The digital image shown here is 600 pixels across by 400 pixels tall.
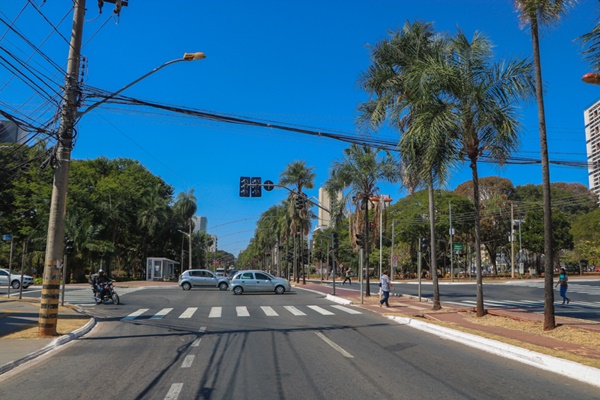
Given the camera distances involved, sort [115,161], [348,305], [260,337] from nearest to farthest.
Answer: [260,337]
[348,305]
[115,161]

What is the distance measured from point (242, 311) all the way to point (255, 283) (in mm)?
10818

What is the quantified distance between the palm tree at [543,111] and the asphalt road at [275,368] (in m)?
3.14

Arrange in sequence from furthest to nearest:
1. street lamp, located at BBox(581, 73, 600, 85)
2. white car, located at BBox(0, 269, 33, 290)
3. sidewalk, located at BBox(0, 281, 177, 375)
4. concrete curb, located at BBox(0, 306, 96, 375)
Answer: white car, located at BBox(0, 269, 33, 290), sidewalk, located at BBox(0, 281, 177, 375), street lamp, located at BBox(581, 73, 600, 85), concrete curb, located at BBox(0, 306, 96, 375)

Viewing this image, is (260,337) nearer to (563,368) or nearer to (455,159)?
(563,368)

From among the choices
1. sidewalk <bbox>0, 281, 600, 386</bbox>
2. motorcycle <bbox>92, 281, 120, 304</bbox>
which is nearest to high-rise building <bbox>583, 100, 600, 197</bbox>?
sidewalk <bbox>0, 281, 600, 386</bbox>

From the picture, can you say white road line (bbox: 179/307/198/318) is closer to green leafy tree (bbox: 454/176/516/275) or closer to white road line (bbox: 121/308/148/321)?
white road line (bbox: 121/308/148/321)

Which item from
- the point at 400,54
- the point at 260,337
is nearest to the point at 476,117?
the point at 400,54

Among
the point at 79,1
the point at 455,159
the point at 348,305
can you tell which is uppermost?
the point at 79,1

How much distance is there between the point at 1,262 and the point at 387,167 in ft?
211

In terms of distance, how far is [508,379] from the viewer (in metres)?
7.71

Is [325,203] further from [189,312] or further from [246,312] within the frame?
[189,312]

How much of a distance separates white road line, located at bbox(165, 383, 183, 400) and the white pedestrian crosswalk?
10349 mm

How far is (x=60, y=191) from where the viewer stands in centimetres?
1270

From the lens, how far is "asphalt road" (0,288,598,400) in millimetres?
6863
